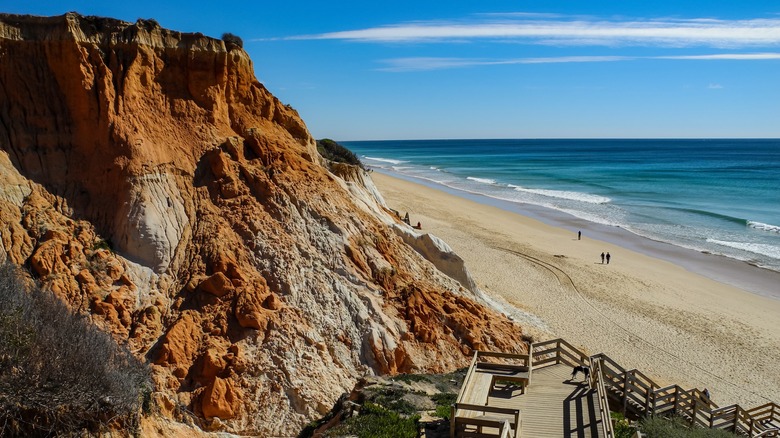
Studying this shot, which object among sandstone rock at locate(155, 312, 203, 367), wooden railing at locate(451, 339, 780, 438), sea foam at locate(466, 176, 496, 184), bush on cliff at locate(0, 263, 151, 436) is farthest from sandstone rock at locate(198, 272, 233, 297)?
sea foam at locate(466, 176, 496, 184)

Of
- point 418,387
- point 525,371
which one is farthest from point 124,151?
point 525,371

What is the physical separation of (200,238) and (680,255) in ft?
110

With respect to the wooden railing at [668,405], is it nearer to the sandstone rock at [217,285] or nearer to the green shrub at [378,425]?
the green shrub at [378,425]

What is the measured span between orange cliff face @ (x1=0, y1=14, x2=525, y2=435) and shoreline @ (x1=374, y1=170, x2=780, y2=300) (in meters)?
20.8

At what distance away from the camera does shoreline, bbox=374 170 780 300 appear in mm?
33591

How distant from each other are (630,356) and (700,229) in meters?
30.3

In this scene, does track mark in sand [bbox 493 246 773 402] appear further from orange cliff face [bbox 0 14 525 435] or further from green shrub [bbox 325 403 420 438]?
green shrub [bbox 325 403 420 438]

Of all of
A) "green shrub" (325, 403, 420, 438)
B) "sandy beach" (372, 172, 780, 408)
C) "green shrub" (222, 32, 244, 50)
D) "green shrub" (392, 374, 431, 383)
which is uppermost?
"green shrub" (222, 32, 244, 50)

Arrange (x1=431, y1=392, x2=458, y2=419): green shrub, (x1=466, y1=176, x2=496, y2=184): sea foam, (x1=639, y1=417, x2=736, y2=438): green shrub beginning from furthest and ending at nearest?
1. (x1=466, y1=176, x2=496, y2=184): sea foam
2. (x1=639, y1=417, x2=736, y2=438): green shrub
3. (x1=431, y1=392, x2=458, y2=419): green shrub

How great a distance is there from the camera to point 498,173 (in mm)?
101312

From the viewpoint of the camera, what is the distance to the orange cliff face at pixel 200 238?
1443 cm

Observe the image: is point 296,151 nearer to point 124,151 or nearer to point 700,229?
point 124,151

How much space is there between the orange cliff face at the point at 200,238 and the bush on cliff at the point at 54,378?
3.75 metres

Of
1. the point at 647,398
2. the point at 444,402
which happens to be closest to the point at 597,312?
the point at 647,398
